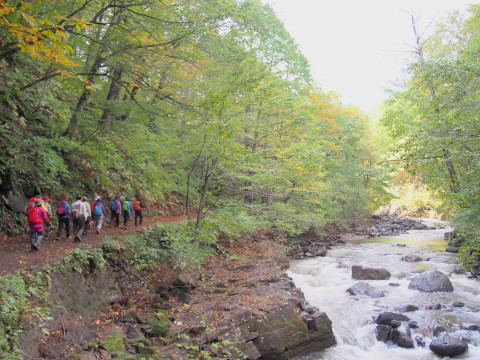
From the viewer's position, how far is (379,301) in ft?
37.2

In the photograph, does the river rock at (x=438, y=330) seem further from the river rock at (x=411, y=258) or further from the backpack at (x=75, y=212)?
the backpack at (x=75, y=212)

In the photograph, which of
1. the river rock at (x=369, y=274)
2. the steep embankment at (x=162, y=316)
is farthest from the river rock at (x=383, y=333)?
the river rock at (x=369, y=274)

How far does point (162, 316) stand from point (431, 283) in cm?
1033

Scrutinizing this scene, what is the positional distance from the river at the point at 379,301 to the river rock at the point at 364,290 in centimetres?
24

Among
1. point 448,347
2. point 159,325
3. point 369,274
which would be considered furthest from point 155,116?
point 369,274

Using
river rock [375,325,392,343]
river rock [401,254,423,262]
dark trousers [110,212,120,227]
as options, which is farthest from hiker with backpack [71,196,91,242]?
river rock [401,254,423,262]

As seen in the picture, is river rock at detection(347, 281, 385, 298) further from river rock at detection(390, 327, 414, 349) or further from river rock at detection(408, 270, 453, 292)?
river rock at detection(390, 327, 414, 349)

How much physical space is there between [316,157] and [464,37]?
37.6 feet

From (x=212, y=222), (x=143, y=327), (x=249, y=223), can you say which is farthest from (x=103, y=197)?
(x=143, y=327)

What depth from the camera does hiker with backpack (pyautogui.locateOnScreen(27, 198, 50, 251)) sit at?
7.87m

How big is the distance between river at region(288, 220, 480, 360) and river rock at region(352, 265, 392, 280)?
286 millimetres

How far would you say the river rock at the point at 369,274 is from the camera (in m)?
13.9

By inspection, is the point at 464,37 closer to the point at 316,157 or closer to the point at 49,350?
the point at 316,157

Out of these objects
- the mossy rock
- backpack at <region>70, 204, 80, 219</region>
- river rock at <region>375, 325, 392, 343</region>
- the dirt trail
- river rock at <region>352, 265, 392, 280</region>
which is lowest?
river rock at <region>375, 325, 392, 343</region>
